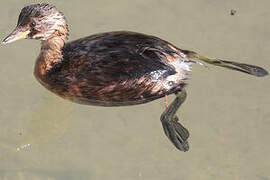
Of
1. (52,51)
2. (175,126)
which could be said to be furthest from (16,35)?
(175,126)

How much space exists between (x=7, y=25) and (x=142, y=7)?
203 cm

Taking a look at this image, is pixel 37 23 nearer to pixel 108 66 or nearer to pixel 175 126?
pixel 108 66

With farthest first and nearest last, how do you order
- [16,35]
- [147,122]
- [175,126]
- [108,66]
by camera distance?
1. [147,122]
2. [175,126]
3. [16,35]
4. [108,66]

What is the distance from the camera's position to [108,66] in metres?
7.46

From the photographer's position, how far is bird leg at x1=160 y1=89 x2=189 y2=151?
7.67 m

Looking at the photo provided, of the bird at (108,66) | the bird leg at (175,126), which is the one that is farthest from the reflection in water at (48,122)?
the bird leg at (175,126)

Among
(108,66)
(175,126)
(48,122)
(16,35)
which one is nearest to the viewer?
(108,66)

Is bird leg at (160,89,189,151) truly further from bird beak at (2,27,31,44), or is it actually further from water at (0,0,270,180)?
bird beak at (2,27,31,44)

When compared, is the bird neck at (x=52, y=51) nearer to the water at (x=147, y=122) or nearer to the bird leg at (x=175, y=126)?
the water at (x=147, y=122)

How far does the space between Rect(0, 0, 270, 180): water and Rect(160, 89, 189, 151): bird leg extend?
0.14 meters

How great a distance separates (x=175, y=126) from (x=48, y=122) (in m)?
1.70

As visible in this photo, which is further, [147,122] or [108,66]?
[147,122]

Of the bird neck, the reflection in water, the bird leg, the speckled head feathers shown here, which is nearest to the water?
the reflection in water

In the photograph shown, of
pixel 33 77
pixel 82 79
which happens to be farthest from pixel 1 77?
pixel 82 79
